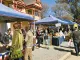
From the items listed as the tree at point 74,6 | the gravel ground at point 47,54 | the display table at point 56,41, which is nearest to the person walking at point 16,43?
the gravel ground at point 47,54

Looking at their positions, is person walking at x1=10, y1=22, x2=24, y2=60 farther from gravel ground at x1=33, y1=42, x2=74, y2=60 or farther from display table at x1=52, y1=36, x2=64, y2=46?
display table at x1=52, y1=36, x2=64, y2=46

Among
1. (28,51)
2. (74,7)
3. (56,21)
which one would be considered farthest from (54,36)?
(74,7)

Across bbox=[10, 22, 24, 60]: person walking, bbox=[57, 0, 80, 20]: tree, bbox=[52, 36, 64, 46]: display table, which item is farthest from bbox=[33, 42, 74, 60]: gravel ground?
bbox=[57, 0, 80, 20]: tree

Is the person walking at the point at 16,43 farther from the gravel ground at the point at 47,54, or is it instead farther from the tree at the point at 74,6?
the tree at the point at 74,6

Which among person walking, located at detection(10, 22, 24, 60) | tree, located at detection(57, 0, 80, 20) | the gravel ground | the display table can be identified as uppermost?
tree, located at detection(57, 0, 80, 20)

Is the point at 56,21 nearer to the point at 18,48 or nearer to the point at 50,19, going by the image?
the point at 50,19

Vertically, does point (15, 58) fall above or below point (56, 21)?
below

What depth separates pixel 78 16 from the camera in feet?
137

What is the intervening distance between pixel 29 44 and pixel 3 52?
3.62ft

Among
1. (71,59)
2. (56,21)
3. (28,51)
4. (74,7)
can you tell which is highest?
(74,7)

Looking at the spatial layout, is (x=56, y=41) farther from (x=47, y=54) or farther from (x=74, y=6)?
(x=74, y=6)

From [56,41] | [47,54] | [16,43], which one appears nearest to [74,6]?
[56,41]

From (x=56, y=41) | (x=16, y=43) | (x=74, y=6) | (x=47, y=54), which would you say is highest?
(x=74, y=6)

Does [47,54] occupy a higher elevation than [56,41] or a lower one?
lower
